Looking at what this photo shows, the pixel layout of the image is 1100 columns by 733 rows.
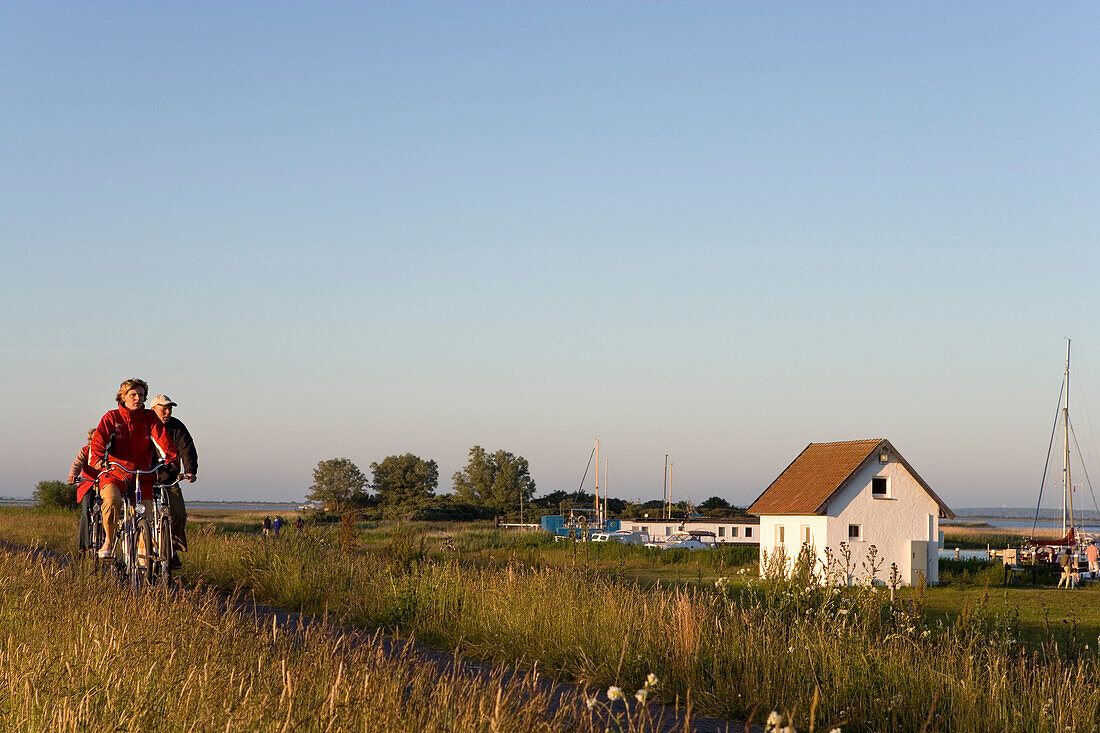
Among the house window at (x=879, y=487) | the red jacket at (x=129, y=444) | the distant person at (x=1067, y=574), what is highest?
the red jacket at (x=129, y=444)

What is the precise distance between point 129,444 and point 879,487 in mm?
30165

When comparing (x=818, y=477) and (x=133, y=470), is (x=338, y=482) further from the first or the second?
(x=133, y=470)

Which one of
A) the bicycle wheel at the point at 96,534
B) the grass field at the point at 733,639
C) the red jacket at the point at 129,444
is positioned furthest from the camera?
the bicycle wheel at the point at 96,534

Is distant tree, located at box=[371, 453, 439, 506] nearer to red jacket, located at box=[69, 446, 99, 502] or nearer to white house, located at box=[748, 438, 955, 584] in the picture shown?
white house, located at box=[748, 438, 955, 584]

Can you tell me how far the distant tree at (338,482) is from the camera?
11431 centimetres

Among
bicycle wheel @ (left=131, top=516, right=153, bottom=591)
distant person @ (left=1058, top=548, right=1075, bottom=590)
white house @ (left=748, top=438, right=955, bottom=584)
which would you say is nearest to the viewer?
bicycle wheel @ (left=131, top=516, right=153, bottom=591)

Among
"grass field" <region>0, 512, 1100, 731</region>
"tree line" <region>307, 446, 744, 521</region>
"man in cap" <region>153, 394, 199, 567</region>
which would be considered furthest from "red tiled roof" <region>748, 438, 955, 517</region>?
"tree line" <region>307, 446, 744, 521</region>

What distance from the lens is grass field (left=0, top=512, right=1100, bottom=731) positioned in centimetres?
662

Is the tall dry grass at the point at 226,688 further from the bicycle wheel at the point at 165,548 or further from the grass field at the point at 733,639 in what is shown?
the bicycle wheel at the point at 165,548

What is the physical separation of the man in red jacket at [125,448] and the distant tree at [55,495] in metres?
33.5

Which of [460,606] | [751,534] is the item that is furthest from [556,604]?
[751,534]

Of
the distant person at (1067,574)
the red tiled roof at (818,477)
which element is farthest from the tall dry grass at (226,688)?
the distant person at (1067,574)

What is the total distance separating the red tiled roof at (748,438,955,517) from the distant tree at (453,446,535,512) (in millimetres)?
70416

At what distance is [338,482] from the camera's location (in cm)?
11588
